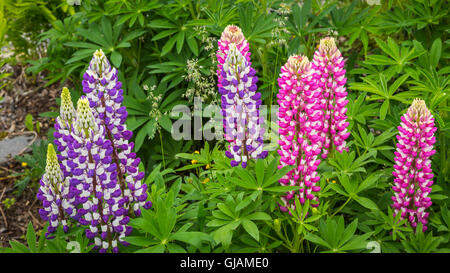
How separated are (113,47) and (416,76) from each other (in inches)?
84.2

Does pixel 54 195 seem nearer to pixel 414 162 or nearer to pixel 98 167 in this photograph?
pixel 98 167

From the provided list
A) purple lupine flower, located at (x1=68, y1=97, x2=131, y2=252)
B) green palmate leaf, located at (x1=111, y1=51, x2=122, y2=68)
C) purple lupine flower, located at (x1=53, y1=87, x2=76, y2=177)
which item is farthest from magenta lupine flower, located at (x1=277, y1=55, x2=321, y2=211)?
green palmate leaf, located at (x1=111, y1=51, x2=122, y2=68)

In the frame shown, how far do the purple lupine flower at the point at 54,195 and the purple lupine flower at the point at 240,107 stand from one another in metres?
0.80

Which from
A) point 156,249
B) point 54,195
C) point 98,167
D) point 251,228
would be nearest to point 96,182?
point 98,167

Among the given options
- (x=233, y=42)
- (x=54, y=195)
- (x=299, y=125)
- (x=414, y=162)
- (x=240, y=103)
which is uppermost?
(x=233, y=42)

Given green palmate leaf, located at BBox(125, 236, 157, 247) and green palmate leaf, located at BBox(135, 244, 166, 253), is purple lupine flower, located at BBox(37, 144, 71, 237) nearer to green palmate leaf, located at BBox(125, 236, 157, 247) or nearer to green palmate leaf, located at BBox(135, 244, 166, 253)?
green palmate leaf, located at BBox(125, 236, 157, 247)

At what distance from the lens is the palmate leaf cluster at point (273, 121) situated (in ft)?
7.74

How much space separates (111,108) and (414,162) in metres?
1.47

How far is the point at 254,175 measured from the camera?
2568 millimetres

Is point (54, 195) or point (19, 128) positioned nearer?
point (54, 195)

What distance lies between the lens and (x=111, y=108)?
2330 mm

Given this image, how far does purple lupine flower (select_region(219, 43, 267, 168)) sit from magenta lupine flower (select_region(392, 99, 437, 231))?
0.69 meters

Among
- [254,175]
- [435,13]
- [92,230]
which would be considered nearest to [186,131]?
[254,175]
